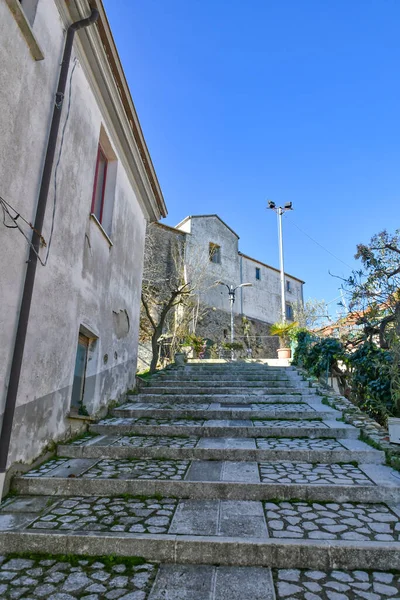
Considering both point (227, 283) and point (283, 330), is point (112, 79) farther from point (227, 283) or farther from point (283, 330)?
point (227, 283)

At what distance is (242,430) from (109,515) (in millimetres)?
2230

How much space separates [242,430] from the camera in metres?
4.59

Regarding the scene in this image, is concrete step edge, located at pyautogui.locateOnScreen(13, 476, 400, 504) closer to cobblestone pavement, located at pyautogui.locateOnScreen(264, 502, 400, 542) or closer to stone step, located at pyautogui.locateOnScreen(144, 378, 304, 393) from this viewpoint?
cobblestone pavement, located at pyautogui.locateOnScreen(264, 502, 400, 542)

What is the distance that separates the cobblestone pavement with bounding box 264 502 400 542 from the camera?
7.70 ft

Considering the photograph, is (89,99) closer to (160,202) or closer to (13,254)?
(13,254)

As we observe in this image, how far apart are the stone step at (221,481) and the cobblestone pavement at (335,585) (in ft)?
2.67

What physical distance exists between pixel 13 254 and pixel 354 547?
3328 mm

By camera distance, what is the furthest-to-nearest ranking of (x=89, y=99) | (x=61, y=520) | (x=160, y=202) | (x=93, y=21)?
(x=160, y=202), (x=89, y=99), (x=93, y=21), (x=61, y=520)

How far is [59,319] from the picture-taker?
13.3 ft

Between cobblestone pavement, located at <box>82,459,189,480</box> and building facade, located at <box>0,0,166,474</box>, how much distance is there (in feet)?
2.20

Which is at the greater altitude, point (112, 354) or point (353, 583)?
point (112, 354)

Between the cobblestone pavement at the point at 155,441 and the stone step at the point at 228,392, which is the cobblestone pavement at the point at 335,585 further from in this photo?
the stone step at the point at 228,392

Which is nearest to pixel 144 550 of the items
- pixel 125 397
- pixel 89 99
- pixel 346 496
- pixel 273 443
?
pixel 346 496

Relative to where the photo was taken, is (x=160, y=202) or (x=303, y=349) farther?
(x=303, y=349)
